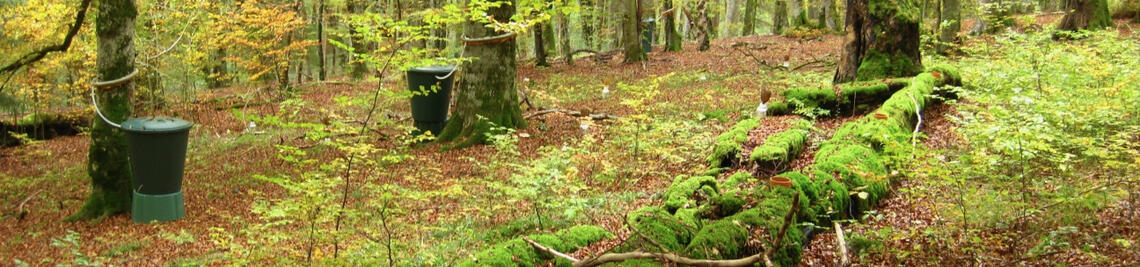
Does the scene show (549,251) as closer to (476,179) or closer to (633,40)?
(476,179)

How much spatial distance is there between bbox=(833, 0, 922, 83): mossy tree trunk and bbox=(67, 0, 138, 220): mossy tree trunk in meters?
10.8

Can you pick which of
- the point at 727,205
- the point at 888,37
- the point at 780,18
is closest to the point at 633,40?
the point at 888,37

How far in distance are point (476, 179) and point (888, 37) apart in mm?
7764

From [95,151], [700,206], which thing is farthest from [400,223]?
[95,151]

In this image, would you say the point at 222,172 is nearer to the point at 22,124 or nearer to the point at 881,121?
the point at 22,124

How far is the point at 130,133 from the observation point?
319 inches

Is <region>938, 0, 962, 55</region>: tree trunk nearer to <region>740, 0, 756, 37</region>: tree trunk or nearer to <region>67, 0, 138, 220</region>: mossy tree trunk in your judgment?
<region>740, 0, 756, 37</region>: tree trunk

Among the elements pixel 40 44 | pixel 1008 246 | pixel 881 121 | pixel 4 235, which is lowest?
A: pixel 4 235

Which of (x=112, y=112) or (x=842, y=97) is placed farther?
(x=842, y=97)

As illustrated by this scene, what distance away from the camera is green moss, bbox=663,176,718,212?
5180mm

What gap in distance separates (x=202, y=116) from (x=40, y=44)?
451cm

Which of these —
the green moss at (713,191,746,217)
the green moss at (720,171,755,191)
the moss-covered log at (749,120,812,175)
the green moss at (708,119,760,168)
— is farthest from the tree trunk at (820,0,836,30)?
the green moss at (713,191,746,217)

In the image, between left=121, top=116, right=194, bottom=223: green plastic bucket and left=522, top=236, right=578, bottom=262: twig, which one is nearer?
left=522, top=236, right=578, bottom=262: twig

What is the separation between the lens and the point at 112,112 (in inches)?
339
